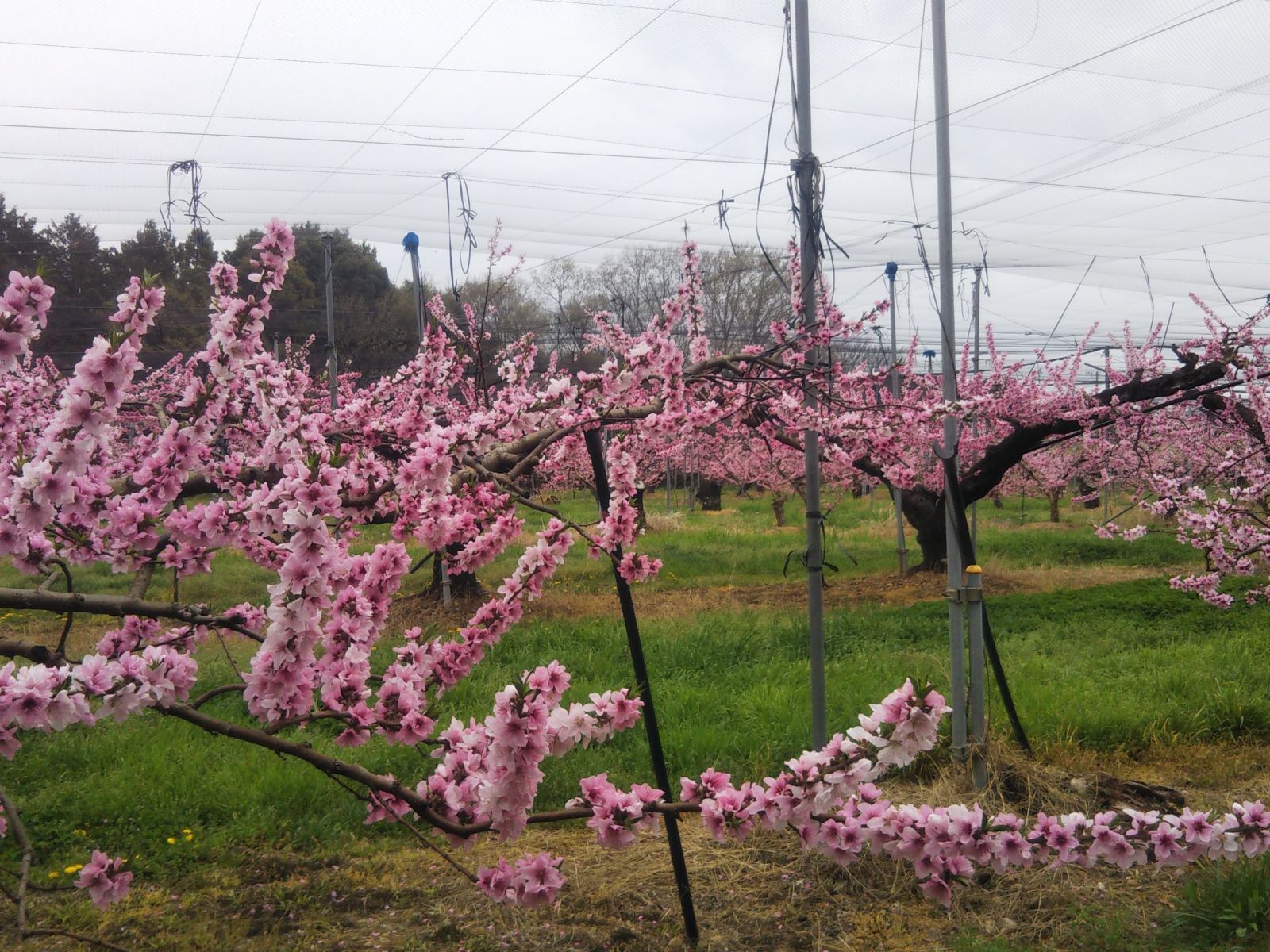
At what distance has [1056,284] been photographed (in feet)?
40.7

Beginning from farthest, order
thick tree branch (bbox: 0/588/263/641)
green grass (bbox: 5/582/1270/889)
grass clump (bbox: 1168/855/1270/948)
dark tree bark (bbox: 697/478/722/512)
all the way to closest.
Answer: dark tree bark (bbox: 697/478/722/512), green grass (bbox: 5/582/1270/889), grass clump (bbox: 1168/855/1270/948), thick tree branch (bbox: 0/588/263/641)

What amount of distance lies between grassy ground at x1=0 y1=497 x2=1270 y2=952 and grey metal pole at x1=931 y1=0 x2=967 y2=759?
16.5 inches

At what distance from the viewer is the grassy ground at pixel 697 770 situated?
9.98ft

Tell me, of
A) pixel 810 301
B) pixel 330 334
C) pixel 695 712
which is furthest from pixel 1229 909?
pixel 330 334

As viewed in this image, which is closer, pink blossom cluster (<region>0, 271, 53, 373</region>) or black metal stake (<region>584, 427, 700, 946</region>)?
pink blossom cluster (<region>0, 271, 53, 373</region>)

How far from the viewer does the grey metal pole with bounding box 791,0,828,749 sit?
141 inches

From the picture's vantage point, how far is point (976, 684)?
376 cm

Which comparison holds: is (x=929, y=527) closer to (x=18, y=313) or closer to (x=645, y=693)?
(x=645, y=693)

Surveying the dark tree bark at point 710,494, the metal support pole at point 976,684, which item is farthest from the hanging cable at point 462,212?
the dark tree bark at point 710,494

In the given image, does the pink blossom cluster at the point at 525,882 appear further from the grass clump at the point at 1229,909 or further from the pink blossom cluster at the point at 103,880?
the grass clump at the point at 1229,909

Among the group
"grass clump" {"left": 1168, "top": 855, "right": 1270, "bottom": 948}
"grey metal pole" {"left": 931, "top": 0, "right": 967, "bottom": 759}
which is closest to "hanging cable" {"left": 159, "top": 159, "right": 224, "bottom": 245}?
"grey metal pole" {"left": 931, "top": 0, "right": 967, "bottom": 759}

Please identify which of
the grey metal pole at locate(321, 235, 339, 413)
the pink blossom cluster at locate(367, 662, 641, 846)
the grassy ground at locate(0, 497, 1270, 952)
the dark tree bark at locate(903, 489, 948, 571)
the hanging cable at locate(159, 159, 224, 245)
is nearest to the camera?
the pink blossom cluster at locate(367, 662, 641, 846)

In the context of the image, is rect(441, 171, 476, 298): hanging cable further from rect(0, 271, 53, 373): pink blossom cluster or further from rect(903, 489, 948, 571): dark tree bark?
rect(0, 271, 53, 373): pink blossom cluster

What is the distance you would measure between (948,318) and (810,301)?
56 cm
